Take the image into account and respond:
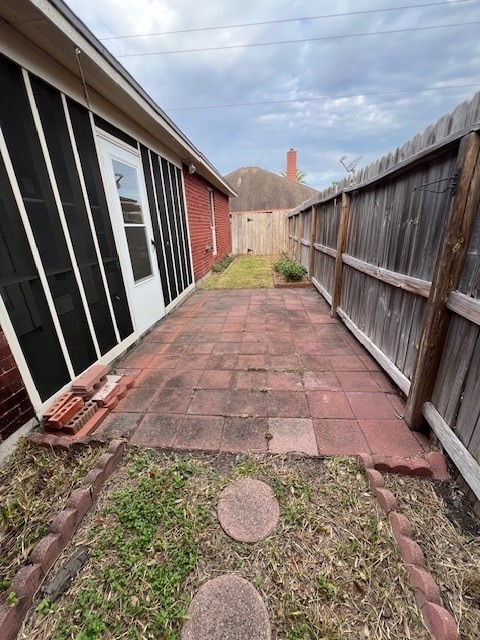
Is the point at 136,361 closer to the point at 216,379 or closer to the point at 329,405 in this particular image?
the point at 216,379

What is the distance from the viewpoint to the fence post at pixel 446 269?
151 cm

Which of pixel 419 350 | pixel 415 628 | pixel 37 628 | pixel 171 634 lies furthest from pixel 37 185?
pixel 415 628

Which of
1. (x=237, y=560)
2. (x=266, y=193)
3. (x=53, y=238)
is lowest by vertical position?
(x=237, y=560)

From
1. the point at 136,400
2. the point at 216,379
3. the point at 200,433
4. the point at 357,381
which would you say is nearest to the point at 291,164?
the point at 357,381

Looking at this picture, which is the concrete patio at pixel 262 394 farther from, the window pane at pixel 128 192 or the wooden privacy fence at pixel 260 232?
the wooden privacy fence at pixel 260 232

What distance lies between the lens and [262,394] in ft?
8.29

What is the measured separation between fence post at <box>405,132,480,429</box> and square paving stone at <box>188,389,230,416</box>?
144 centimetres

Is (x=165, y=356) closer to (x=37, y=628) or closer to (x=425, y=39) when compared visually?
(x=37, y=628)

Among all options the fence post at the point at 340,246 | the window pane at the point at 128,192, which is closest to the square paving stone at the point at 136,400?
the window pane at the point at 128,192

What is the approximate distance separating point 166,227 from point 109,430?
3569mm

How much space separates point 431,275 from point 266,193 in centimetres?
2388

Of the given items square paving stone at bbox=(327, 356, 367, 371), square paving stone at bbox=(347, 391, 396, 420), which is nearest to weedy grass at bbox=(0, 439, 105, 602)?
square paving stone at bbox=(347, 391, 396, 420)

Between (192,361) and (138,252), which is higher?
(138,252)

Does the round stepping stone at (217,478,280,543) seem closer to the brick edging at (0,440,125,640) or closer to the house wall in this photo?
the brick edging at (0,440,125,640)
